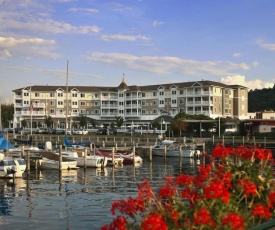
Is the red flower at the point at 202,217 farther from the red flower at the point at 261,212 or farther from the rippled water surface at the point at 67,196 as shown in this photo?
the rippled water surface at the point at 67,196

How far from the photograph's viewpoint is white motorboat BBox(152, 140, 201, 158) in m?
62.8

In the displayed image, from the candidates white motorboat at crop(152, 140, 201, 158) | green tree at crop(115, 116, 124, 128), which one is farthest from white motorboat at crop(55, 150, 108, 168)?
green tree at crop(115, 116, 124, 128)

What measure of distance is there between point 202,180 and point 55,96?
12610 centimetres

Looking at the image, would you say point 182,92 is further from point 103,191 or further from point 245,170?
point 245,170

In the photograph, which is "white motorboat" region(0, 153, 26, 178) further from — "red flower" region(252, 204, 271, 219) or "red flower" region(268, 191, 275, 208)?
"red flower" region(252, 204, 271, 219)

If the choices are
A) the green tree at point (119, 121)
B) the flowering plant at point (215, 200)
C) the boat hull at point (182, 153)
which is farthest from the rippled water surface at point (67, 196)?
the green tree at point (119, 121)

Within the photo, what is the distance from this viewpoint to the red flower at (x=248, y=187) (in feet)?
27.7

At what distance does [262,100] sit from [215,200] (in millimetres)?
159149

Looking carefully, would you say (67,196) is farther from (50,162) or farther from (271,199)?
(271,199)

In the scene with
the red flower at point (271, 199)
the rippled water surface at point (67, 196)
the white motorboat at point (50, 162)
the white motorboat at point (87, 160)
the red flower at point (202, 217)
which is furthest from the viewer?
the white motorboat at point (87, 160)

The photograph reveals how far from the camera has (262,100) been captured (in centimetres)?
16012

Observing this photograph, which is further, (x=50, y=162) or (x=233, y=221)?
(x=50, y=162)

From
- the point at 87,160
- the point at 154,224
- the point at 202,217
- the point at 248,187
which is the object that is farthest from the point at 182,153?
the point at 154,224

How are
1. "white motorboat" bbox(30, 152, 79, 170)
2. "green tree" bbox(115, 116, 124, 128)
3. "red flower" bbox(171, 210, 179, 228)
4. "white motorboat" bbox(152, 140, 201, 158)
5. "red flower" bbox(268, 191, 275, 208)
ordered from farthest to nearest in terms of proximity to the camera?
1. "green tree" bbox(115, 116, 124, 128)
2. "white motorboat" bbox(152, 140, 201, 158)
3. "white motorboat" bbox(30, 152, 79, 170)
4. "red flower" bbox(268, 191, 275, 208)
5. "red flower" bbox(171, 210, 179, 228)
